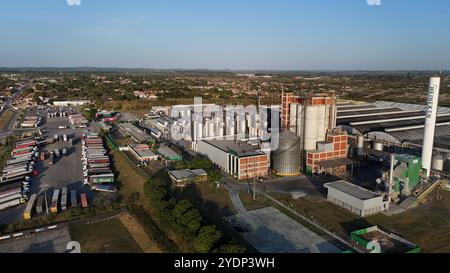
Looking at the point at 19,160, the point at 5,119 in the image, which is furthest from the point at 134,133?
the point at 5,119

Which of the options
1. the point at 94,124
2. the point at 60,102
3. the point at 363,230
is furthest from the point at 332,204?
the point at 60,102

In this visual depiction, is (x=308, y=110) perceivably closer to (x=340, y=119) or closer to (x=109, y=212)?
(x=340, y=119)

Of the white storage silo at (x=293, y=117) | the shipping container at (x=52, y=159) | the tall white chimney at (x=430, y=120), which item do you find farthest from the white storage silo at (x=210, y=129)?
the tall white chimney at (x=430, y=120)

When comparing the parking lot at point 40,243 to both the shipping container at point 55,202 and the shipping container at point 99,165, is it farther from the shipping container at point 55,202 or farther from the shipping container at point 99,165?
the shipping container at point 99,165

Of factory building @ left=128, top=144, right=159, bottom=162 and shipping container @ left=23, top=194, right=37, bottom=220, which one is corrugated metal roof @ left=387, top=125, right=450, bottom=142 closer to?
factory building @ left=128, top=144, right=159, bottom=162

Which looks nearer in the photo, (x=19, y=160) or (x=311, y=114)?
(x=311, y=114)

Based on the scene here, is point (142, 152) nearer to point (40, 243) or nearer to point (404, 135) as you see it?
point (40, 243)

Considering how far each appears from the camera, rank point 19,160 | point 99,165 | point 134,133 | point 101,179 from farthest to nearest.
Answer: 1. point 134,133
2. point 19,160
3. point 99,165
4. point 101,179
